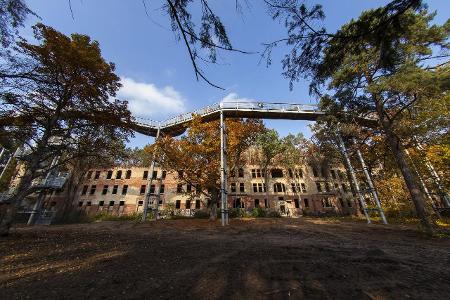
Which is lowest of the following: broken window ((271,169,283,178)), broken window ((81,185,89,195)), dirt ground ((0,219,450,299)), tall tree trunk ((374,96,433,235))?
dirt ground ((0,219,450,299))

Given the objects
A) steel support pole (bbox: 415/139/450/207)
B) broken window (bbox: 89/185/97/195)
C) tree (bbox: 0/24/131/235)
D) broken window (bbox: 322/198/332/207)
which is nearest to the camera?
tree (bbox: 0/24/131/235)

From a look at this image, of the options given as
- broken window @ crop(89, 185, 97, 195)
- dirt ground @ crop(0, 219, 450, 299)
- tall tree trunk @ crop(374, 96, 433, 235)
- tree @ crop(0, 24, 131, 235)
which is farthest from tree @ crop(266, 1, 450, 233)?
broken window @ crop(89, 185, 97, 195)

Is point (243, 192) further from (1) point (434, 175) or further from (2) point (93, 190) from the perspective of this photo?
(2) point (93, 190)

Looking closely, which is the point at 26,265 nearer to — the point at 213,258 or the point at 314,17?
the point at 213,258

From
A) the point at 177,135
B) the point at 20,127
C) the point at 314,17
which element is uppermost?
the point at 177,135

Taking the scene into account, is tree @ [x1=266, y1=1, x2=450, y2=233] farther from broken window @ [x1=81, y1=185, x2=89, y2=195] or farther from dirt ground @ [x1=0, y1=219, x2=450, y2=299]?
broken window @ [x1=81, y1=185, x2=89, y2=195]

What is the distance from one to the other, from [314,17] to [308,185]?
1373 inches

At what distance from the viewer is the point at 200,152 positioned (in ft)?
73.9

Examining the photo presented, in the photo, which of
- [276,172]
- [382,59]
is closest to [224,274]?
[382,59]

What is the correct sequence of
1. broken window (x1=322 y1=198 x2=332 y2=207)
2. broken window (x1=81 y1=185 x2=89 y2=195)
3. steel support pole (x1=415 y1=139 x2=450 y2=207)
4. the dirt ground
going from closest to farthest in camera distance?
the dirt ground, steel support pole (x1=415 y1=139 x2=450 y2=207), broken window (x1=322 y1=198 x2=332 y2=207), broken window (x1=81 y1=185 x2=89 y2=195)

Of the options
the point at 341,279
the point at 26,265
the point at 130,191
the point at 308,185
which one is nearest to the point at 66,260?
the point at 26,265

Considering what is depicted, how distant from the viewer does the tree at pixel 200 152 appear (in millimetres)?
21891

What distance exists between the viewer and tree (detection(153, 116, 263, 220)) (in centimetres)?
2189

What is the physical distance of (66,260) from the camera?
6.27 m
